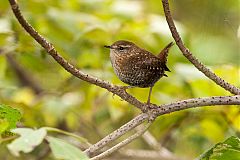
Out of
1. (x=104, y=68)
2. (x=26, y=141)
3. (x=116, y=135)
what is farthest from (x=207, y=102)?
(x=104, y=68)

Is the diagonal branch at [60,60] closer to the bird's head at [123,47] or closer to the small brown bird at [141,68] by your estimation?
the small brown bird at [141,68]

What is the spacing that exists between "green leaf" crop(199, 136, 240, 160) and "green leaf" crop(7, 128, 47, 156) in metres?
0.47

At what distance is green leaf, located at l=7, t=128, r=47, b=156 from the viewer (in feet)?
4.68

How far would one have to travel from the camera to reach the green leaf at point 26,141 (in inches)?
56.2

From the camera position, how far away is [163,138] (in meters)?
3.53

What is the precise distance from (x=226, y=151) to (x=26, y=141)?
0.58 metres

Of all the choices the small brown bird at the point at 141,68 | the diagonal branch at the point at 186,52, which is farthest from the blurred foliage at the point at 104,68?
the diagonal branch at the point at 186,52

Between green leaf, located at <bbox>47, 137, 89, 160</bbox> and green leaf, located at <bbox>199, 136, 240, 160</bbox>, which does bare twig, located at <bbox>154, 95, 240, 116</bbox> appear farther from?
green leaf, located at <bbox>47, 137, 89, 160</bbox>

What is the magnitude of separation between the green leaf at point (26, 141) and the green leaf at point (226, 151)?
0.47m

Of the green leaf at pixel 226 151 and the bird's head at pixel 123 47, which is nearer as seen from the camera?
the green leaf at pixel 226 151

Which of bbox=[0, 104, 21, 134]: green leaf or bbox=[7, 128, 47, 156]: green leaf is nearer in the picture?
bbox=[7, 128, 47, 156]: green leaf

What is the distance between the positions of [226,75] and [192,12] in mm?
1152

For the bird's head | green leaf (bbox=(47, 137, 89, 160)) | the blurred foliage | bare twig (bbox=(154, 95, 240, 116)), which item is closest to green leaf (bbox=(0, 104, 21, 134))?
green leaf (bbox=(47, 137, 89, 160))

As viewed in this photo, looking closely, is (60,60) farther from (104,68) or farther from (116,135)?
(104,68)
